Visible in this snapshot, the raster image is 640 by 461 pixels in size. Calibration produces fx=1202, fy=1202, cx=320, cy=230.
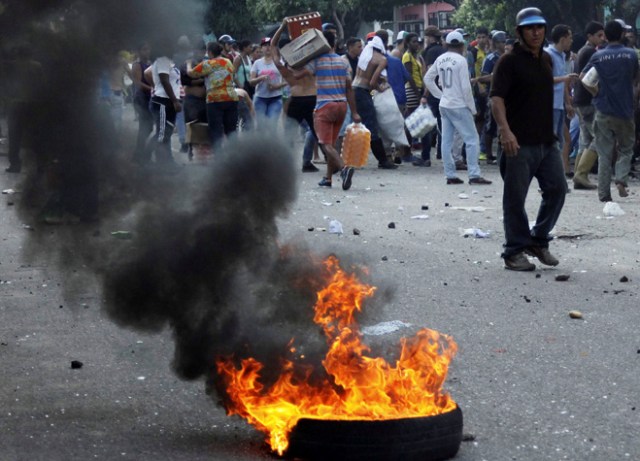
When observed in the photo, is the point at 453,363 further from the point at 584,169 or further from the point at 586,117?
the point at 586,117

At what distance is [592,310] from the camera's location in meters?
7.38

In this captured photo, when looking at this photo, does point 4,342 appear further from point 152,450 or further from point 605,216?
point 605,216

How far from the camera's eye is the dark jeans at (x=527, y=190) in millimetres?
8828

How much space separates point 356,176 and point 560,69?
133 inches

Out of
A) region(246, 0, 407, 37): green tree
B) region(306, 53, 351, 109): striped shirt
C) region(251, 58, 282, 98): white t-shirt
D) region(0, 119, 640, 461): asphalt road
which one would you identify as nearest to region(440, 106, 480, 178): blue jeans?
region(306, 53, 351, 109): striped shirt

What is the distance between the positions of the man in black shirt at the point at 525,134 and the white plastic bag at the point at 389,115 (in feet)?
25.4

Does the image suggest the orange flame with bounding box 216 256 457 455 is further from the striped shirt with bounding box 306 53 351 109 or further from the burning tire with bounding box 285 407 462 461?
the striped shirt with bounding box 306 53 351 109

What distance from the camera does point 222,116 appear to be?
1480 centimetres

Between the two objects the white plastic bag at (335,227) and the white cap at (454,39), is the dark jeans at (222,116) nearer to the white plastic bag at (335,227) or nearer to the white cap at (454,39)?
the white cap at (454,39)

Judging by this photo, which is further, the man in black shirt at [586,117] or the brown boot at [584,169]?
the man in black shirt at [586,117]

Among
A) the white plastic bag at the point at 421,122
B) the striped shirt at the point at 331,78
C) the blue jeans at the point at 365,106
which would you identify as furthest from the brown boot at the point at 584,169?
the blue jeans at the point at 365,106

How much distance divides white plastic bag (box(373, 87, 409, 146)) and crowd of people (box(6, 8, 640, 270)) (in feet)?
0.23

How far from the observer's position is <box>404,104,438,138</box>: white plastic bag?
16.4 metres

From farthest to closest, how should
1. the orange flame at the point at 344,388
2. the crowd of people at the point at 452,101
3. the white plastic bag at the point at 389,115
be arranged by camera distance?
the white plastic bag at the point at 389,115 → the crowd of people at the point at 452,101 → the orange flame at the point at 344,388
